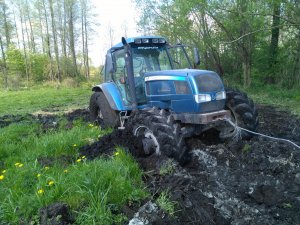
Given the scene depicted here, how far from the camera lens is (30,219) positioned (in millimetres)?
3264

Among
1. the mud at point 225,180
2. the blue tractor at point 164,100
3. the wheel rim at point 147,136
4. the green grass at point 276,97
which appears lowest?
the mud at point 225,180

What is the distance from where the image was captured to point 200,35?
1823 cm

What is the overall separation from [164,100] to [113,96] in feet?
4.68

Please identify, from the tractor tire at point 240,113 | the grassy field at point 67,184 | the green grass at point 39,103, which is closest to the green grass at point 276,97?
the tractor tire at point 240,113

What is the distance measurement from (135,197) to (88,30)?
108 feet

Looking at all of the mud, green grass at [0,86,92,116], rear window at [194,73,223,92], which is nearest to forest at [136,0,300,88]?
green grass at [0,86,92,116]

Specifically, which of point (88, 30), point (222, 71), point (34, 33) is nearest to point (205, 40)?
point (222, 71)

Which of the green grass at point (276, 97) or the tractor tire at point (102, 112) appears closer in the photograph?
the tractor tire at point (102, 112)

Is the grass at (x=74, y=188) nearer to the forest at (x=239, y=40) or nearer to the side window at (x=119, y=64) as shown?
the side window at (x=119, y=64)

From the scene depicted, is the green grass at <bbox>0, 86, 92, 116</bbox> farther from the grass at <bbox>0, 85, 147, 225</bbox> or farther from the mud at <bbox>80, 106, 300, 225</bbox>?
the mud at <bbox>80, 106, 300, 225</bbox>

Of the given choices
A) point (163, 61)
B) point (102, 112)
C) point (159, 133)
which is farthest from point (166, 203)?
point (102, 112)

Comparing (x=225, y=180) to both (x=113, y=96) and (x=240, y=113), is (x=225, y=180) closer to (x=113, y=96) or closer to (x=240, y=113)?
(x=240, y=113)

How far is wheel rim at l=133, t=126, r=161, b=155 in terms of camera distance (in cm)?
485

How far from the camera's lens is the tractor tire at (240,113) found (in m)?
5.67
